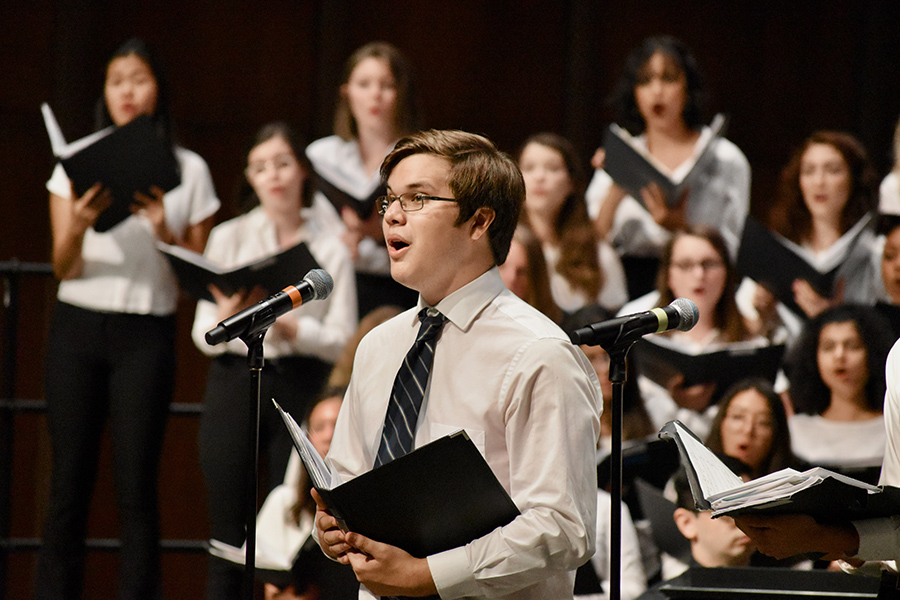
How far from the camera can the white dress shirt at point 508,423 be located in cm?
140

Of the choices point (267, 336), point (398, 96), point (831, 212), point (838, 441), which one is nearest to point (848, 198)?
point (831, 212)

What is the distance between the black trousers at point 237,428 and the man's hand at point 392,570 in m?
1.53

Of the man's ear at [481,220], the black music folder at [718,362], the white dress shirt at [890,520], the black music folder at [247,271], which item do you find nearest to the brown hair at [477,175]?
the man's ear at [481,220]

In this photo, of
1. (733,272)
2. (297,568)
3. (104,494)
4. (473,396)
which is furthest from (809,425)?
(104,494)

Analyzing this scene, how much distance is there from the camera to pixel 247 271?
286cm

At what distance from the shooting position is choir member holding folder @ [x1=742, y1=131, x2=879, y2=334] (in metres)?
3.15

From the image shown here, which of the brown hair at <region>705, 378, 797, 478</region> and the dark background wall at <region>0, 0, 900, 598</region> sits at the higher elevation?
the dark background wall at <region>0, 0, 900, 598</region>

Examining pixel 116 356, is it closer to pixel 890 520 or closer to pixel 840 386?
pixel 840 386

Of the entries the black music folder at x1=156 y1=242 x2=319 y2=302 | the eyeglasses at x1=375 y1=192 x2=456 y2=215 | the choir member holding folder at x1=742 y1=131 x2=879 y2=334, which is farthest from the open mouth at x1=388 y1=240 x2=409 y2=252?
the choir member holding folder at x1=742 y1=131 x2=879 y2=334

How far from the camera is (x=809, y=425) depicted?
2.93 meters

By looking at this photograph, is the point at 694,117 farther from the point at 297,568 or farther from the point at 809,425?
the point at 297,568

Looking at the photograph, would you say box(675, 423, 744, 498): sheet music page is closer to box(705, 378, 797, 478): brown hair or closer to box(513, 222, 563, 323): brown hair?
box(705, 378, 797, 478): brown hair

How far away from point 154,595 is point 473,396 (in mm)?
1738

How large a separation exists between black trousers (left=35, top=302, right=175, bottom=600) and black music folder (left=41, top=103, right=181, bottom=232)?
0.32 m
